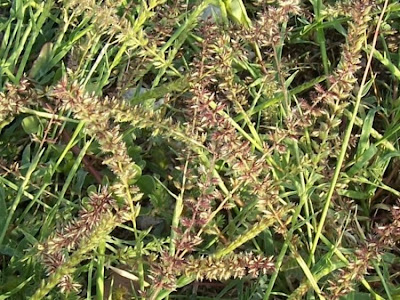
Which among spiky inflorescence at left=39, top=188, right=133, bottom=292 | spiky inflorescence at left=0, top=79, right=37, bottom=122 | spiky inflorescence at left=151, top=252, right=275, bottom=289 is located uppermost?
spiky inflorescence at left=0, top=79, right=37, bottom=122

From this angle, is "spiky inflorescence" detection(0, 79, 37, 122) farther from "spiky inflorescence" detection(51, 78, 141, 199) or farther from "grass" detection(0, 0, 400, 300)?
"spiky inflorescence" detection(51, 78, 141, 199)

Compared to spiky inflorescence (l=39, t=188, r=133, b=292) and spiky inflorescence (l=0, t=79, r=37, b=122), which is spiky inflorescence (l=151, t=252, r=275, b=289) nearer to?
spiky inflorescence (l=39, t=188, r=133, b=292)

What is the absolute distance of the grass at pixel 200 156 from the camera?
1148mm

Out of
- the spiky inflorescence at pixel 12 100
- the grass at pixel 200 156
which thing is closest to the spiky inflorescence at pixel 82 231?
the grass at pixel 200 156

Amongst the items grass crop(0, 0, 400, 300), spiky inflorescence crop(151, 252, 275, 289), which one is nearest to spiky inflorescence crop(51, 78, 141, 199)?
grass crop(0, 0, 400, 300)

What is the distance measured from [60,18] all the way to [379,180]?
88 centimetres

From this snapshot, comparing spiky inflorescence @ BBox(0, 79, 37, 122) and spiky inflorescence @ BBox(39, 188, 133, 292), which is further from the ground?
spiky inflorescence @ BBox(0, 79, 37, 122)

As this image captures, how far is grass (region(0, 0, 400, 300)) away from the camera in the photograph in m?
1.15

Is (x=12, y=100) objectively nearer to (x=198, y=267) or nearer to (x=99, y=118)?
(x=99, y=118)

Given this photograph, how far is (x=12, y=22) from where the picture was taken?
173 centimetres

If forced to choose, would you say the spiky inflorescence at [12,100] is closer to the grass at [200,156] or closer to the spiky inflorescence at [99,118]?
the grass at [200,156]

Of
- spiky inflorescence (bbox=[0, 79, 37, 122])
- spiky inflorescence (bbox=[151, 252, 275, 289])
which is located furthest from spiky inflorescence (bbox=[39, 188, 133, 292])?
spiky inflorescence (bbox=[0, 79, 37, 122])

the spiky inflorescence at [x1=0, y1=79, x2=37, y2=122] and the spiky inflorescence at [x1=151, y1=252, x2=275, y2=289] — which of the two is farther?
the spiky inflorescence at [x1=0, y1=79, x2=37, y2=122]

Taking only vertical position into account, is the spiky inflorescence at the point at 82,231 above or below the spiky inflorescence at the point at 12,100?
below
